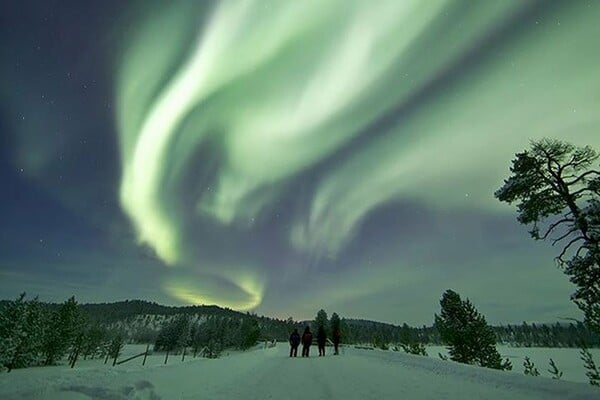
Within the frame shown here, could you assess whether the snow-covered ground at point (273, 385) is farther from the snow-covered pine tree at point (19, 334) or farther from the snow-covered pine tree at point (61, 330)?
the snow-covered pine tree at point (61, 330)

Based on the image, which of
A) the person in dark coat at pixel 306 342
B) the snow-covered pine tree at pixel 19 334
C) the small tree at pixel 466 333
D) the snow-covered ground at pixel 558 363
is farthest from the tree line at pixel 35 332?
the snow-covered ground at pixel 558 363

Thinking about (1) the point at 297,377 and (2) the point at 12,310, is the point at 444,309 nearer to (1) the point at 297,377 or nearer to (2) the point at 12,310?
(1) the point at 297,377

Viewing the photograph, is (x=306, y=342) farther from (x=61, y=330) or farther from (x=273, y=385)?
(x=61, y=330)

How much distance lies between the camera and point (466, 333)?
1141 inches

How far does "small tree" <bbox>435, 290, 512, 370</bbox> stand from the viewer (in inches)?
1094

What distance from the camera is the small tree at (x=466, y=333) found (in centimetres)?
2779

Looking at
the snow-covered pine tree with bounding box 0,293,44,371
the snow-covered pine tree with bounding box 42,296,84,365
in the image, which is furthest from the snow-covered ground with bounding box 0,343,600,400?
the snow-covered pine tree with bounding box 42,296,84,365

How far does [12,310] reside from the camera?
149 feet

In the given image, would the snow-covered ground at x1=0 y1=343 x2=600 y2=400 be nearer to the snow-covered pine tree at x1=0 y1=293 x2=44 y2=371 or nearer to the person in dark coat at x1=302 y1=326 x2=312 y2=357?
the person in dark coat at x1=302 y1=326 x2=312 y2=357

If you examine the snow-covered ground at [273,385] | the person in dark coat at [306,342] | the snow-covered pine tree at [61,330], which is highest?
the snow-covered pine tree at [61,330]

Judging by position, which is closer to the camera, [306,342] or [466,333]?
[306,342]

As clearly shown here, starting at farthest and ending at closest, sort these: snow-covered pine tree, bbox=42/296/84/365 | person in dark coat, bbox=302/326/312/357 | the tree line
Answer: snow-covered pine tree, bbox=42/296/84/365, the tree line, person in dark coat, bbox=302/326/312/357

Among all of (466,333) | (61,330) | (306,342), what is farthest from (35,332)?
(466,333)

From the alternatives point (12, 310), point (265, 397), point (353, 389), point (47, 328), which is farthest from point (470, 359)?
point (47, 328)
